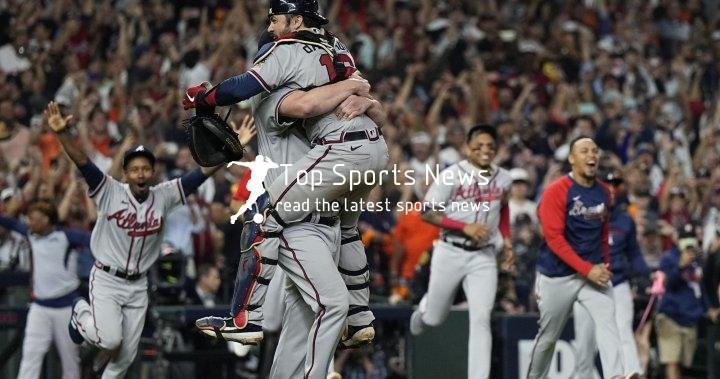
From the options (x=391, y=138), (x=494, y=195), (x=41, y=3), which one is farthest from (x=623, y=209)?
(x=41, y=3)

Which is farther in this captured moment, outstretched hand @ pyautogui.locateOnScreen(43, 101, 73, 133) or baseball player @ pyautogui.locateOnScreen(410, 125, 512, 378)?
baseball player @ pyautogui.locateOnScreen(410, 125, 512, 378)

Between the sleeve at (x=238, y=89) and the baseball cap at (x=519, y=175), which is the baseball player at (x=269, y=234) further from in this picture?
the baseball cap at (x=519, y=175)

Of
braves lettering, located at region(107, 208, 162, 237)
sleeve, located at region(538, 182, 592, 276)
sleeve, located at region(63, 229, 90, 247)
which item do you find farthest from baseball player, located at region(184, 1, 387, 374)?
sleeve, located at region(63, 229, 90, 247)

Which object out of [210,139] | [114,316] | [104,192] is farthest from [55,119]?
[210,139]

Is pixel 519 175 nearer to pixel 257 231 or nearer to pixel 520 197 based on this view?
pixel 520 197

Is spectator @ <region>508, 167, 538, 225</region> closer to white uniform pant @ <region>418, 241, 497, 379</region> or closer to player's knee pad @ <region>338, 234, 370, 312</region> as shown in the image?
white uniform pant @ <region>418, 241, 497, 379</region>

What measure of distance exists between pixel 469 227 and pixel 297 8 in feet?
13.6

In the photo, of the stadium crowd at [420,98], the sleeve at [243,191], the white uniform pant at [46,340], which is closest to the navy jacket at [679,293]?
the stadium crowd at [420,98]

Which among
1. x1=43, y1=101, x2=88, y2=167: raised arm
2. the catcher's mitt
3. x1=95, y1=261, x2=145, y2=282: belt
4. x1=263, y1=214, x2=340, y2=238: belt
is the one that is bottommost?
x1=95, y1=261, x2=145, y2=282: belt

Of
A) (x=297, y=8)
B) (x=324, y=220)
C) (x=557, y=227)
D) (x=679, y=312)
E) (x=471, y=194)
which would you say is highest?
(x=297, y=8)

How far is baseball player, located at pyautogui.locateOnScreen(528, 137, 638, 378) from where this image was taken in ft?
38.6

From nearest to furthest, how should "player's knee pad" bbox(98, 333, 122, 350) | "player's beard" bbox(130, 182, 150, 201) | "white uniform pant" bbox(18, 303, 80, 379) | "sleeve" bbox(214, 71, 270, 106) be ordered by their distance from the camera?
"sleeve" bbox(214, 71, 270, 106)
"player's knee pad" bbox(98, 333, 122, 350)
"player's beard" bbox(130, 182, 150, 201)
"white uniform pant" bbox(18, 303, 80, 379)

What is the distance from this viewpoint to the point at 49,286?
1260 cm

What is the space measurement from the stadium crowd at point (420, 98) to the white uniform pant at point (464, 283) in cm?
207
